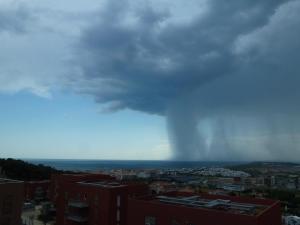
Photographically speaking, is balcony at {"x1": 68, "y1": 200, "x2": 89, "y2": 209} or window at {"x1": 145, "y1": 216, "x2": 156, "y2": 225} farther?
balcony at {"x1": 68, "y1": 200, "x2": 89, "y2": 209}

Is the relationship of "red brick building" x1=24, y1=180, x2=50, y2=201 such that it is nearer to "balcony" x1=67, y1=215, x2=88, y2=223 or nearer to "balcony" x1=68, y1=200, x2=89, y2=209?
"balcony" x1=68, y1=200, x2=89, y2=209

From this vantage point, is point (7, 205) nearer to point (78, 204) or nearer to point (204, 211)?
point (78, 204)

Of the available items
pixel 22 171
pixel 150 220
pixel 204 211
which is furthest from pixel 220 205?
pixel 22 171

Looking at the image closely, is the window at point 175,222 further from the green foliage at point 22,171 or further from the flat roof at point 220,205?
the green foliage at point 22,171

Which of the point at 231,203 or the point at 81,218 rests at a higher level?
the point at 231,203

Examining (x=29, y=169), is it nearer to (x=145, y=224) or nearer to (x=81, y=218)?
(x=81, y=218)

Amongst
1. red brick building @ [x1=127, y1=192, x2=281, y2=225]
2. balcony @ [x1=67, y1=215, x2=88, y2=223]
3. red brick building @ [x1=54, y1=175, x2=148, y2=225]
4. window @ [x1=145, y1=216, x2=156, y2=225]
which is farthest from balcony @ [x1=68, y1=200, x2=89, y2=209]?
window @ [x1=145, y1=216, x2=156, y2=225]

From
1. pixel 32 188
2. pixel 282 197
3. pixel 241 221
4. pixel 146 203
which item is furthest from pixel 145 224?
pixel 282 197

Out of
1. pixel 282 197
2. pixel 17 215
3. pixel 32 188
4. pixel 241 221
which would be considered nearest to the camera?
pixel 241 221
